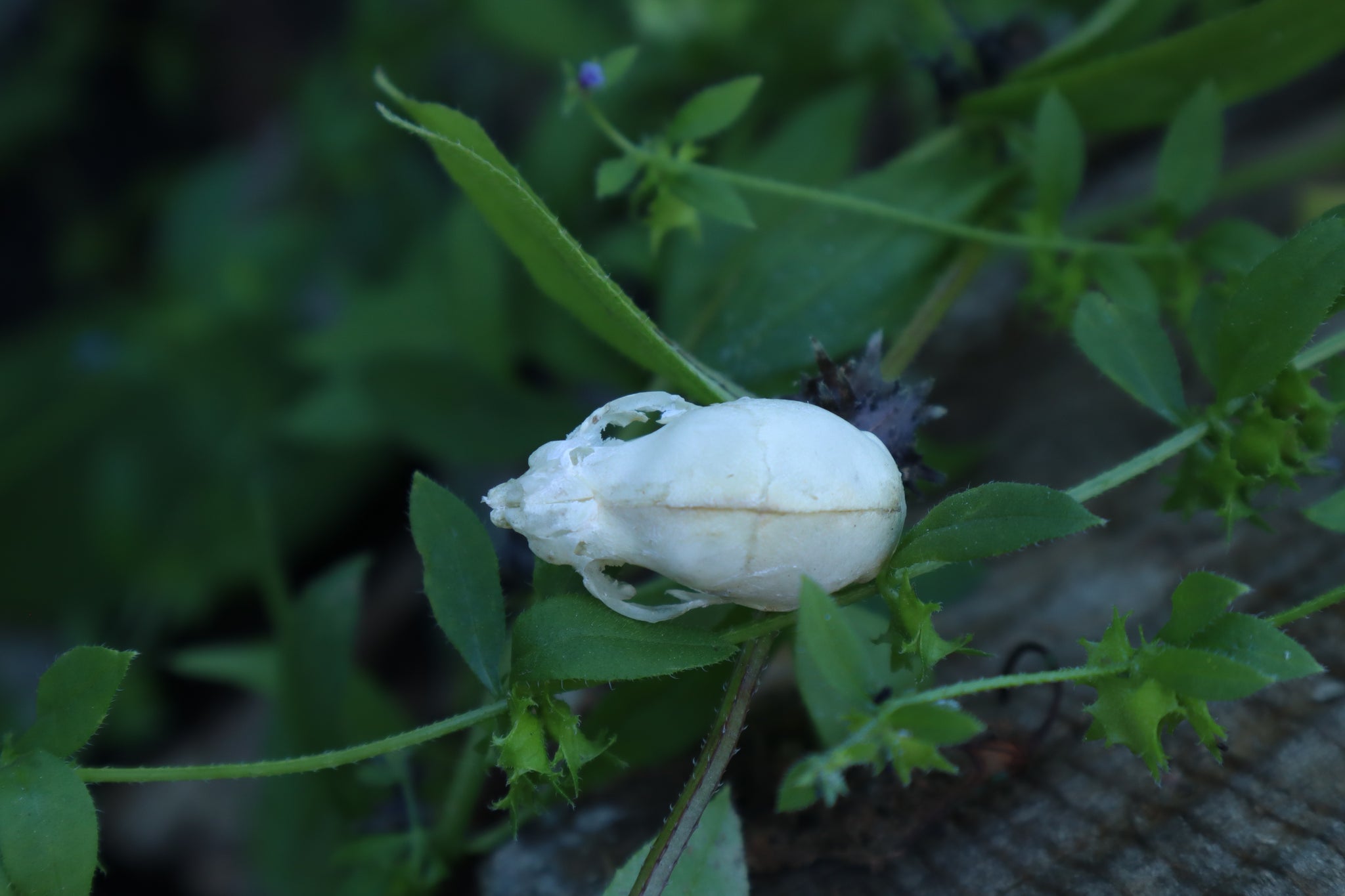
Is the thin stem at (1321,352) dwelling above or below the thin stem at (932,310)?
above

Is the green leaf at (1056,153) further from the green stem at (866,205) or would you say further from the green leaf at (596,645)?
the green leaf at (596,645)

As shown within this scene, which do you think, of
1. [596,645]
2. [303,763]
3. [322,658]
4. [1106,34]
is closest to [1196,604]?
[596,645]

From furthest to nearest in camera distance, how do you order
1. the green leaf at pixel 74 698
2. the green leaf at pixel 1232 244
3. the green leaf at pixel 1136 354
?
the green leaf at pixel 1232 244
the green leaf at pixel 1136 354
the green leaf at pixel 74 698

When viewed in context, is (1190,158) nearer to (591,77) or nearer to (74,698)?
(591,77)

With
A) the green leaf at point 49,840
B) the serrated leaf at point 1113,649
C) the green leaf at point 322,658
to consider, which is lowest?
the green leaf at point 322,658

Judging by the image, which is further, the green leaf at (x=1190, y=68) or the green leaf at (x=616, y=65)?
the green leaf at (x=1190, y=68)

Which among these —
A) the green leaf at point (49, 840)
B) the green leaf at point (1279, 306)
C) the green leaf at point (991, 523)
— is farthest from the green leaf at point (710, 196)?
the green leaf at point (49, 840)

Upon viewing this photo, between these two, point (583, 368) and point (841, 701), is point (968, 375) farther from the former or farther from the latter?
point (841, 701)
